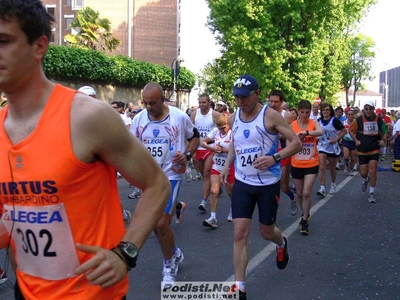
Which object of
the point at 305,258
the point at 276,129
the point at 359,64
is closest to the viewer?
the point at 276,129

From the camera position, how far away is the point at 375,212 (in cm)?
986

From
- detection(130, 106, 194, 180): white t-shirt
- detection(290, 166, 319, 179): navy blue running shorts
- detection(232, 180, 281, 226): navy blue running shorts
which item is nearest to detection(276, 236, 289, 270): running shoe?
detection(232, 180, 281, 226): navy blue running shorts

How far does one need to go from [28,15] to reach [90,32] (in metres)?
37.7

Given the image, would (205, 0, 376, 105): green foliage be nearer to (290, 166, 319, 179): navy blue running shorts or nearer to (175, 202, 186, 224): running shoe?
(290, 166, 319, 179): navy blue running shorts

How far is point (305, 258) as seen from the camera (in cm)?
642

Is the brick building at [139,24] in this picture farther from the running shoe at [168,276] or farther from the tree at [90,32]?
the running shoe at [168,276]

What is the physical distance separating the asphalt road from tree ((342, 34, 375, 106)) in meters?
56.6

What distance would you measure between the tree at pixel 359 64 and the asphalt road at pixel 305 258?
56590 mm

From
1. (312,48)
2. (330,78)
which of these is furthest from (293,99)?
(330,78)

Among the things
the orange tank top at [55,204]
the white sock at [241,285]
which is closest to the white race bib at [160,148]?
the white sock at [241,285]

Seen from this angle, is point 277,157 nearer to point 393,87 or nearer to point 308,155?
point 308,155

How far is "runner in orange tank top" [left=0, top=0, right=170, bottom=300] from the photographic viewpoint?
185cm

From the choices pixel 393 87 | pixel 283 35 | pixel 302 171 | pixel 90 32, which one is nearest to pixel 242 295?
pixel 302 171

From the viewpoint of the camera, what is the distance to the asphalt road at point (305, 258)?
17.1ft
